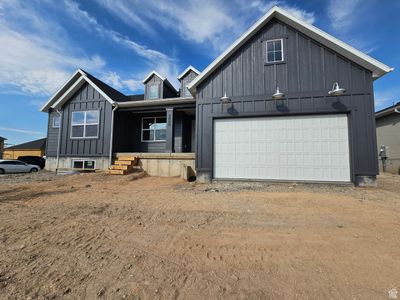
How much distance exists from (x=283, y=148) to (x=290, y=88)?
2.41 meters

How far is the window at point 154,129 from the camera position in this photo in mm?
12491

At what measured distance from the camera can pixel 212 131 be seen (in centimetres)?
830

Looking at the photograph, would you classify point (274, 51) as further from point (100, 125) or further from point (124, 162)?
point (100, 125)

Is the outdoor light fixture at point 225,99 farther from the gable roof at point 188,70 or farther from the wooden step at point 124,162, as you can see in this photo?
the gable roof at point 188,70

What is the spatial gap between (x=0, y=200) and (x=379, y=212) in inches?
357

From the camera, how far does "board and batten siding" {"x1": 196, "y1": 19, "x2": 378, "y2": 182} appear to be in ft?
23.3

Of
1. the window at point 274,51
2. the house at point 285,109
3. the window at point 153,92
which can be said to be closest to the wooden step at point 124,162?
the house at point 285,109

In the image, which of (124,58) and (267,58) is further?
(124,58)

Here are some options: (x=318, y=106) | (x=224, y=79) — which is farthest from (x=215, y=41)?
(x=318, y=106)

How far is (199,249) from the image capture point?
269 cm

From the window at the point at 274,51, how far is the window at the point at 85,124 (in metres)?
9.71

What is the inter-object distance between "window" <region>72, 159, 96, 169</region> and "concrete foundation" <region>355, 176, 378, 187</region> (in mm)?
12348

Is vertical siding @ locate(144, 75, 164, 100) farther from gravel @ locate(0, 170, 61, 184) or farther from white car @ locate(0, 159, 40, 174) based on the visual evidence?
white car @ locate(0, 159, 40, 174)

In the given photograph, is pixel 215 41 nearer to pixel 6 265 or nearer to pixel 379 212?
pixel 379 212
